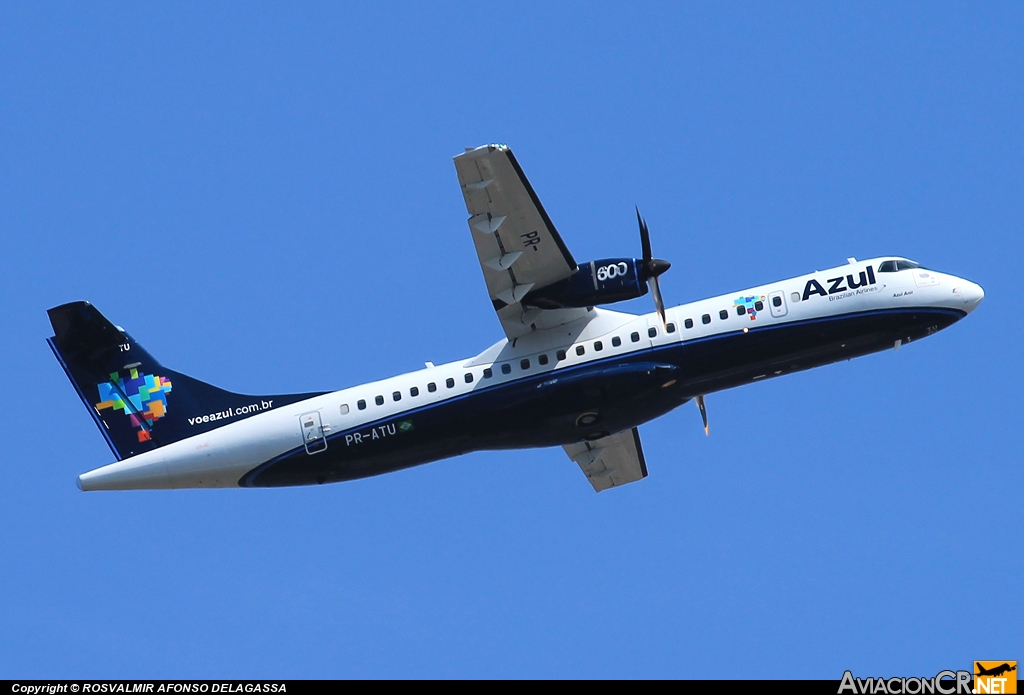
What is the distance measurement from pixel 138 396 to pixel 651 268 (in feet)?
43.0

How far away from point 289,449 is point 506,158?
868cm

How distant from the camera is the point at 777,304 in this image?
99.1 feet

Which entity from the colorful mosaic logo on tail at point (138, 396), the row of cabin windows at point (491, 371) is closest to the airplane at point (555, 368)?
the row of cabin windows at point (491, 371)

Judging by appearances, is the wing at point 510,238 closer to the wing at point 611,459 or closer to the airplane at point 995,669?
the wing at point 611,459

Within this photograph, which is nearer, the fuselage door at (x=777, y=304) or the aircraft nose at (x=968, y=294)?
the fuselage door at (x=777, y=304)

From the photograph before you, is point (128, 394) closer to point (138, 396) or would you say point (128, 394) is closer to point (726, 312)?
point (138, 396)

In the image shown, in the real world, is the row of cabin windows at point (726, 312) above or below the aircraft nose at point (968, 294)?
above

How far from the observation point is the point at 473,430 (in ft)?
98.9

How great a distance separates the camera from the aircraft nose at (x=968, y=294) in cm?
3045

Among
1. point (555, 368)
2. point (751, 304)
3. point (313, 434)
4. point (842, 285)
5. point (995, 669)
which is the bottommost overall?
point (995, 669)

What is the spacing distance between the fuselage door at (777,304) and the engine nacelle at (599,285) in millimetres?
3304

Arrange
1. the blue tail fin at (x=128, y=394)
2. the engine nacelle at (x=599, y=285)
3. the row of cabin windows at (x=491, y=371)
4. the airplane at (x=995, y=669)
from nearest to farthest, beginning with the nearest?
1. the airplane at (x=995, y=669)
2. the engine nacelle at (x=599, y=285)
3. the row of cabin windows at (x=491, y=371)
4. the blue tail fin at (x=128, y=394)

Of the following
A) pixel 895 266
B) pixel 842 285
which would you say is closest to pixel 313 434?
pixel 842 285

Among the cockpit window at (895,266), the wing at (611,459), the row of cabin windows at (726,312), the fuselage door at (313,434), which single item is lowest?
the wing at (611,459)
